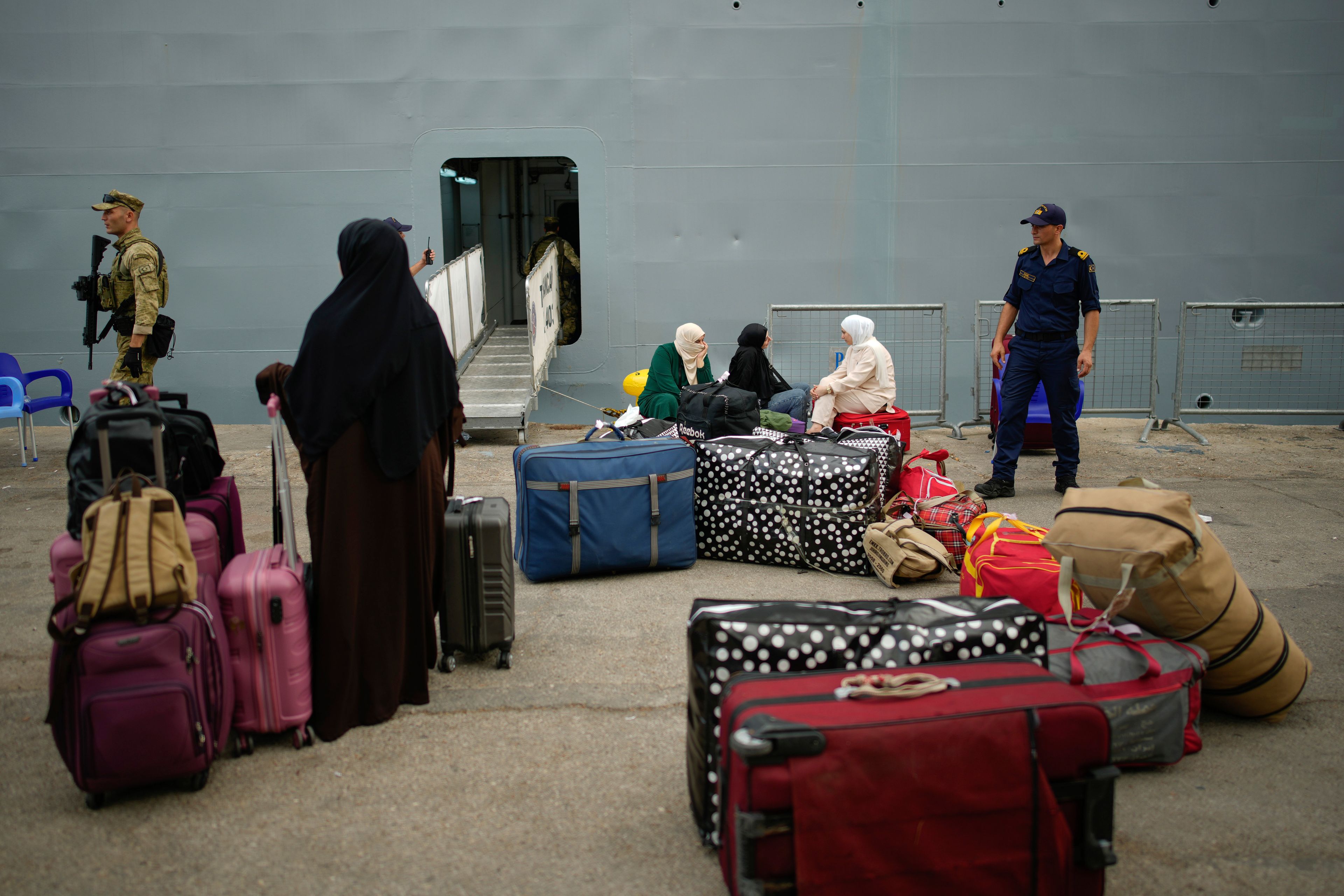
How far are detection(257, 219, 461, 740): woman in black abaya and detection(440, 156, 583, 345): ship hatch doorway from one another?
27.8 feet

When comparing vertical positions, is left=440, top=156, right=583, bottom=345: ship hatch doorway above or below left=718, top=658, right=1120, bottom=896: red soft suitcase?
above

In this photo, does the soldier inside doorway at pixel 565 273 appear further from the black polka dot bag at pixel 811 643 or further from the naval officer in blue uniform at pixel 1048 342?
the black polka dot bag at pixel 811 643

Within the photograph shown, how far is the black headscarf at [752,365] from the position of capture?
7395 mm

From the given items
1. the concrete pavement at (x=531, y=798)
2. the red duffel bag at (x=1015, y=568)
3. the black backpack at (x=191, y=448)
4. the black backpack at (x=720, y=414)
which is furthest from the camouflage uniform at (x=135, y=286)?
the red duffel bag at (x=1015, y=568)

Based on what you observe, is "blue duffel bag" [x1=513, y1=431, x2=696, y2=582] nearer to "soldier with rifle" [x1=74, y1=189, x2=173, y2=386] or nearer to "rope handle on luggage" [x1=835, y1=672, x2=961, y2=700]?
"rope handle on luggage" [x1=835, y1=672, x2=961, y2=700]

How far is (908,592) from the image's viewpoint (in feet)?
15.4

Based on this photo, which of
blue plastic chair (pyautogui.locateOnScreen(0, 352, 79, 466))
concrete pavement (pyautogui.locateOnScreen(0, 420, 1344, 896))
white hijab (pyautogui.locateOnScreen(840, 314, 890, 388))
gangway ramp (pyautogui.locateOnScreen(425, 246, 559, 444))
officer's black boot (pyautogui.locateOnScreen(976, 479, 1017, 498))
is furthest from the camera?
gangway ramp (pyautogui.locateOnScreen(425, 246, 559, 444))

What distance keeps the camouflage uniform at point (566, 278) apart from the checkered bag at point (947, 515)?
5.78 m

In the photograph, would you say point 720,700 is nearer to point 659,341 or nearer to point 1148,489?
point 1148,489

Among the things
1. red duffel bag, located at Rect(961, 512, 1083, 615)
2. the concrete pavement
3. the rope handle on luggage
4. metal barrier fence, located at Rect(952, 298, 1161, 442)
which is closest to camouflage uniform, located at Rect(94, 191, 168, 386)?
the concrete pavement

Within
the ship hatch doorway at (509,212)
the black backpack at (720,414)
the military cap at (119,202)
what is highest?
the ship hatch doorway at (509,212)

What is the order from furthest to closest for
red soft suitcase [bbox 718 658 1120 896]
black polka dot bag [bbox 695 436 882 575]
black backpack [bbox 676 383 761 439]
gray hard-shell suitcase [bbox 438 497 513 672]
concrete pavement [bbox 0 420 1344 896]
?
black backpack [bbox 676 383 761 439] < black polka dot bag [bbox 695 436 882 575] < gray hard-shell suitcase [bbox 438 497 513 672] < concrete pavement [bbox 0 420 1344 896] < red soft suitcase [bbox 718 658 1120 896]

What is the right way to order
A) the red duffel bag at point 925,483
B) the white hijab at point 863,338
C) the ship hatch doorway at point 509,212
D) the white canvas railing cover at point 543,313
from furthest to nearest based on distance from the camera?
the ship hatch doorway at point 509,212 < the white canvas railing cover at point 543,313 < the white hijab at point 863,338 < the red duffel bag at point 925,483

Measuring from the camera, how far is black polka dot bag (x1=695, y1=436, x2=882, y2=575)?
16.2 ft
